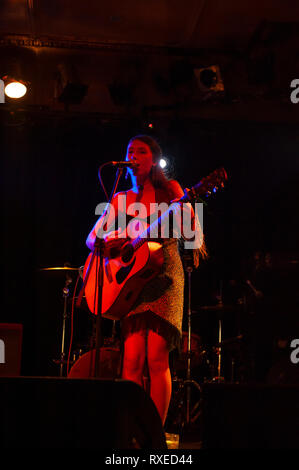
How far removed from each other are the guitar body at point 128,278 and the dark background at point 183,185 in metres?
3.16

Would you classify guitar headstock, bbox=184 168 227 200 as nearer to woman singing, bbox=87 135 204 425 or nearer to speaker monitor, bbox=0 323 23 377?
woman singing, bbox=87 135 204 425

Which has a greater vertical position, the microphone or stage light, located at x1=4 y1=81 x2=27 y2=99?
stage light, located at x1=4 y1=81 x2=27 y2=99

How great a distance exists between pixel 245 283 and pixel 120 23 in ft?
11.5

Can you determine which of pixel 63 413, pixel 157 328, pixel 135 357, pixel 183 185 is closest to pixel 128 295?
pixel 157 328

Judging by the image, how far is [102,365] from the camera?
354 centimetres

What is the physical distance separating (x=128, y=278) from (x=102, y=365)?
35.3 inches

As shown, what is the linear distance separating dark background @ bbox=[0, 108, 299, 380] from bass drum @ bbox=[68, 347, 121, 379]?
8.44ft

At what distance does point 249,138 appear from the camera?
6.63 metres

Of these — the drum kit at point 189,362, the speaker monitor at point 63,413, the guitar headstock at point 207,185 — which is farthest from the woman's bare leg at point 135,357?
the drum kit at point 189,362

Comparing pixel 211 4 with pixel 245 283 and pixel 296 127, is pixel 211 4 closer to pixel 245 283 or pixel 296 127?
pixel 296 127

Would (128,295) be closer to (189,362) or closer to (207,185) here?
(207,185)

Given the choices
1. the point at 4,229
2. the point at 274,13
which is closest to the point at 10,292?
the point at 4,229

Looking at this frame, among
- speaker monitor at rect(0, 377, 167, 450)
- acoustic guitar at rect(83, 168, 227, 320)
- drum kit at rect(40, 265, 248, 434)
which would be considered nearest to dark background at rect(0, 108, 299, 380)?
drum kit at rect(40, 265, 248, 434)

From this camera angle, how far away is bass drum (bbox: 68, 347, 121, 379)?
3.32 metres
